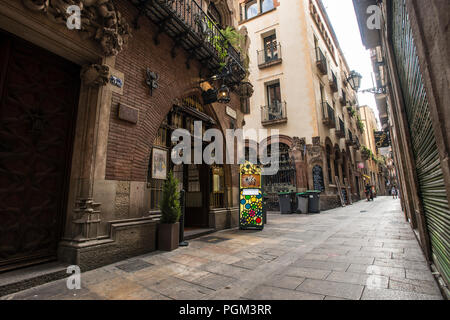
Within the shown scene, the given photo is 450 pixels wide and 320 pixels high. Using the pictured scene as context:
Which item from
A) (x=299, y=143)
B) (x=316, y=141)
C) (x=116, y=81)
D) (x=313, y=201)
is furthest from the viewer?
(x=299, y=143)

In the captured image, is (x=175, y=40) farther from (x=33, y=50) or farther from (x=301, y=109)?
(x=301, y=109)

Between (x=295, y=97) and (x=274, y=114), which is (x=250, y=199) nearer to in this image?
(x=274, y=114)

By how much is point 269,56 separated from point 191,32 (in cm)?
1281

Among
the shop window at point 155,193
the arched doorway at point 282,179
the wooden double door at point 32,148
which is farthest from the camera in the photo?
the arched doorway at point 282,179

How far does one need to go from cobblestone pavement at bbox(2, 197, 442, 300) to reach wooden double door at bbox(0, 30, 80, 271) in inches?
38.9

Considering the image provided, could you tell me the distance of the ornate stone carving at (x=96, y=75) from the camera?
4074 mm

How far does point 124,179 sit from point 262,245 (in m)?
3.40

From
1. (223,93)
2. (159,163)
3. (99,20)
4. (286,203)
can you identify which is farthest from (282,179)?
(99,20)

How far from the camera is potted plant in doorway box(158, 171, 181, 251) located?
4.79 metres

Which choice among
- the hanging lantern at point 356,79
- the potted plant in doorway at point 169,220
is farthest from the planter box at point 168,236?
the hanging lantern at point 356,79

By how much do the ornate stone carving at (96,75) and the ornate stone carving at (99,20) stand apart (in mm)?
366

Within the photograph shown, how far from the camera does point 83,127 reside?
404 centimetres

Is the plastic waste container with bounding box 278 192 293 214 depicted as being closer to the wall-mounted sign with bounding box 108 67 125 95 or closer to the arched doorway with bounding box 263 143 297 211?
the arched doorway with bounding box 263 143 297 211

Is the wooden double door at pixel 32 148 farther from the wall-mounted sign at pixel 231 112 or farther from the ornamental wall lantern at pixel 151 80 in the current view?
the wall-mounted sign at pixel 231 112
